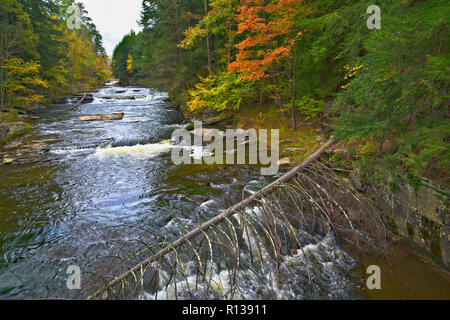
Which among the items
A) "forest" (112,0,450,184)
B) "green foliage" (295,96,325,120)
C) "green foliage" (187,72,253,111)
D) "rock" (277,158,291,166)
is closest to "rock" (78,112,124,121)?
"forest" (112,0,450,184)

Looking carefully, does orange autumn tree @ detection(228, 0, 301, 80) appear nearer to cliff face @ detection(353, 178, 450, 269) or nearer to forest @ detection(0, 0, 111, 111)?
cliff face @ detection(353, 178, 450, 269)

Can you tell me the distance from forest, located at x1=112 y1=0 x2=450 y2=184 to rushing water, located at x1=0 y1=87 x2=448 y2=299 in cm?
227

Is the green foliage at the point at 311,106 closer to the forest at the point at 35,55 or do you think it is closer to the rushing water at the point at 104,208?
the rushing water at the point at 104,208

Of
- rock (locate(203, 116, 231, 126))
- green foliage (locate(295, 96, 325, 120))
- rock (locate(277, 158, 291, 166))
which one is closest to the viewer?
rock (locate(277, 158, 291, 166))

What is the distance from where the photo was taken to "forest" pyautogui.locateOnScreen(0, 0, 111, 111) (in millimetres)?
16844

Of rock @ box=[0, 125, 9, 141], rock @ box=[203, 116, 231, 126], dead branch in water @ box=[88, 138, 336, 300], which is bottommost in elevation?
dead branch in water @ box=[88, 138, 336, 300]

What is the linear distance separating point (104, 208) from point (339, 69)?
9.91 meters

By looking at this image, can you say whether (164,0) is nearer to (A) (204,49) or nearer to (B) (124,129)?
(A) (204,49)

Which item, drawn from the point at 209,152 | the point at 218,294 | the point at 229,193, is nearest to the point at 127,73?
the point at 209,152

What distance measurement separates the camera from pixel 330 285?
3891 millimetres

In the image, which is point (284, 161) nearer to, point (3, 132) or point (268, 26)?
point (268, 26)

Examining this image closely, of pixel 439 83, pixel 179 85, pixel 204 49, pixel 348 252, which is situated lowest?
pixel 348 252

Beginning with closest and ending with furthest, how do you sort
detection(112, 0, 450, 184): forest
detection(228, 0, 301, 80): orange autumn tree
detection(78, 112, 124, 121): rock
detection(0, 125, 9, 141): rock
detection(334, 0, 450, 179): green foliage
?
1. detection(334, 0, 450, 179): green foliage
2. detection(112, 0, 450, 184): forest
3. detection(228, 0, 301, 80): orange autumn tree
4. detection(0, 125, 9, 141): rock
5. detection(78, 112, 124, 121): rock

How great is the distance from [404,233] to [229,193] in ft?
14.1
